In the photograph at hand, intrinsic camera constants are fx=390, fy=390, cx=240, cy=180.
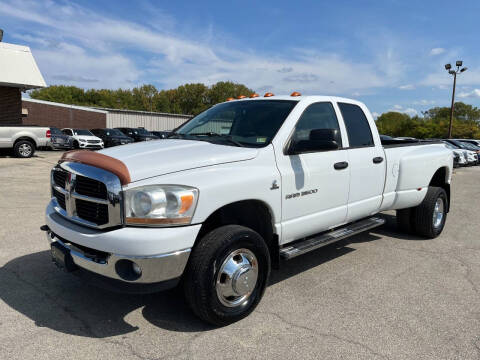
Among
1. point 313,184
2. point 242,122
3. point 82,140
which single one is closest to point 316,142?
point 313,184

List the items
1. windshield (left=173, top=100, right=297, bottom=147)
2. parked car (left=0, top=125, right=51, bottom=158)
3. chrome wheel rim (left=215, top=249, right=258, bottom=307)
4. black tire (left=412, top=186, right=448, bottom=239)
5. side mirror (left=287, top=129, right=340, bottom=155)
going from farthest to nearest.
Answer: parked car (left=0, top=125, right=51, bottom=158) → black tire (left=412, top=186, right=448, bottom=239) → windshield (left=173, top=100, right=297, bottom=147) → side mirror (left=287, top=129, right=340, bottom=155) → chrome wheel rim (left=215, top=249, right=258, bottom=307)

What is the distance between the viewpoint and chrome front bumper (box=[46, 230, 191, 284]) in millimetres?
2676

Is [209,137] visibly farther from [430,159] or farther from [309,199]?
[430,159]

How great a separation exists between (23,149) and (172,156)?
1621cm

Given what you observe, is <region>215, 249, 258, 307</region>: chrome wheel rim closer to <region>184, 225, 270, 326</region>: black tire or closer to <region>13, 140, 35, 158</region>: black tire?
<region>184, 225, 270, 326</region>: black tire

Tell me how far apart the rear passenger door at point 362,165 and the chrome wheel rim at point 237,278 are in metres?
1.60

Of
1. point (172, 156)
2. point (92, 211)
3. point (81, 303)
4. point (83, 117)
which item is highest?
point (83, 117)

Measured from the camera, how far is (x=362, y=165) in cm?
435

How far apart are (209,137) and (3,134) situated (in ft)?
51.2

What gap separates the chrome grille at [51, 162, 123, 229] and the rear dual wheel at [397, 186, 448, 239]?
4532 mm

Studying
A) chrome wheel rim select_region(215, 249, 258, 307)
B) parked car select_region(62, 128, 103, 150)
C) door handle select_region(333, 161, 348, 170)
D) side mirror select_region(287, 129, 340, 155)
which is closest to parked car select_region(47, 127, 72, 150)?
parked car select_region(62, 128, 103, 150)

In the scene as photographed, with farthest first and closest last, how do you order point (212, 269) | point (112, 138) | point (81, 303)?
point (112, 138) < point (81, 303) < point (212, 269)

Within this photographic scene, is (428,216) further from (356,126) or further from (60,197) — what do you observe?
(60,197)

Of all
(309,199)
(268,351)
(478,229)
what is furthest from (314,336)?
(478,229)
